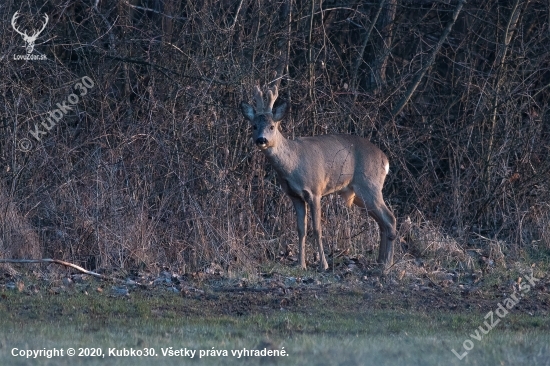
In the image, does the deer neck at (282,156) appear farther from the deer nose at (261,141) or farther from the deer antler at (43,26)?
the deer antler at (43,26)

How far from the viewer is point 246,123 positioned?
39.7ft

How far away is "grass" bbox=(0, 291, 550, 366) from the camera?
5.68 metres

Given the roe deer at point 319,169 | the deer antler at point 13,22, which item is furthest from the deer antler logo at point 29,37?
the roe deer at point 319,169

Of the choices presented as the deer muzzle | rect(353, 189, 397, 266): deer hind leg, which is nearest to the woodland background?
rect(353, 189, 397, 266): deer hind leg

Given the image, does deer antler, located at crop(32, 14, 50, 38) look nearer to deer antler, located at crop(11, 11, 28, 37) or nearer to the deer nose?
deer antler, located at crop(11, 11, 28, 37)

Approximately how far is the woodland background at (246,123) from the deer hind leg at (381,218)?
0.29 metres

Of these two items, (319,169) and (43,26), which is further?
(43,26)

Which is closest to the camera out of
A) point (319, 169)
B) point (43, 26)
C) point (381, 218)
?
point (319, 169)

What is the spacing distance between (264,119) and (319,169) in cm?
89

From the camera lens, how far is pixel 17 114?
38.0 feet

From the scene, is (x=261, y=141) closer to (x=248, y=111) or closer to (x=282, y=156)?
(x=282, y=156)

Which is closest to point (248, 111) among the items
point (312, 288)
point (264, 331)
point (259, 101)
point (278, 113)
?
point (259, 101)

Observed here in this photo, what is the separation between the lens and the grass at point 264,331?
5684mm

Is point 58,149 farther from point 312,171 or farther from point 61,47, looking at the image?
point 312,171
